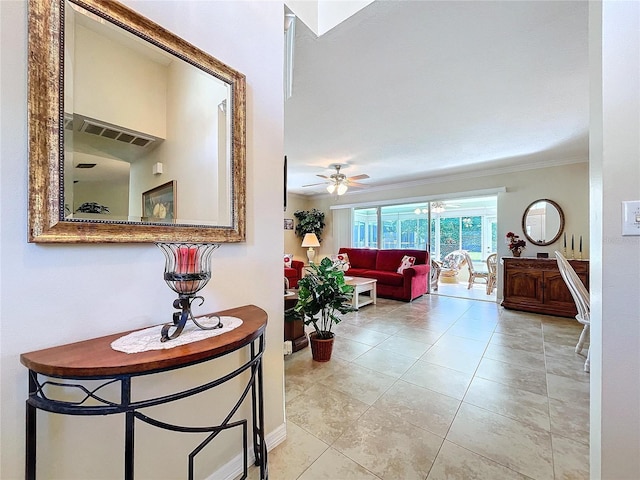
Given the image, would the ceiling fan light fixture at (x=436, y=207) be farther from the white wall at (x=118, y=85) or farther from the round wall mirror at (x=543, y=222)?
the white wall at (x=118, y=85)

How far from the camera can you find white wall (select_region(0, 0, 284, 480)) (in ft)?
2.37

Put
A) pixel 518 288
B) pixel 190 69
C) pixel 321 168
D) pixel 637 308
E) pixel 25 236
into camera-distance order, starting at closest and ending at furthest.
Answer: pixel 25 236 → pixel 637 308 → pixel 190 69 → pixel 518 288 → pixel 321 168

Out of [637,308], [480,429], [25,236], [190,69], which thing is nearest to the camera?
[25,236]

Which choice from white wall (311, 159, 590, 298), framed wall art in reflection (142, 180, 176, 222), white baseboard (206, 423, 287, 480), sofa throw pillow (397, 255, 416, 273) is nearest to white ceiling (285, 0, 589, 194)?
white wall (311, 159, 590, 298)

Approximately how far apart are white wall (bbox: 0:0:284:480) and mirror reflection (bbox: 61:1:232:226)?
12 centimetres

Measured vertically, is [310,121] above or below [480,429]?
above

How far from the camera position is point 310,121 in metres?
3.04

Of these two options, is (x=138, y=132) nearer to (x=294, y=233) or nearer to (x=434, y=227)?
(x=294, y=233)

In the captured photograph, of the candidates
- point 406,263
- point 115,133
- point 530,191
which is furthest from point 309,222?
point 115,133

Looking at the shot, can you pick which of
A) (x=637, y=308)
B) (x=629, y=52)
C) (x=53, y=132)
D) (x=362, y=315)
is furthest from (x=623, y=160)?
(x=362, y=315)

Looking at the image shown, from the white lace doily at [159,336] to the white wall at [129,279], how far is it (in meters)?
0.10

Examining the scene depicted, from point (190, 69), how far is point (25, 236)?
0.88 metres

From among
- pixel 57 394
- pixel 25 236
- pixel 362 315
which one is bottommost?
pixel 362 315

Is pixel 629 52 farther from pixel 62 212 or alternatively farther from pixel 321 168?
pixel 321 168
